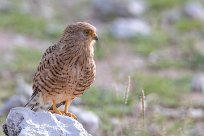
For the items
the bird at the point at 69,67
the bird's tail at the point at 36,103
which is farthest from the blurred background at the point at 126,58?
the bird's tail at the point at 36,103

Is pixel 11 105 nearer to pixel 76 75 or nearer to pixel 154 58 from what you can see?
pixel 76 75

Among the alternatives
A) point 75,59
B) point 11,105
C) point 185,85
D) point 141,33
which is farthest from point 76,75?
point 141,33

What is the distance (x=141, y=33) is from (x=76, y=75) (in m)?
6.82

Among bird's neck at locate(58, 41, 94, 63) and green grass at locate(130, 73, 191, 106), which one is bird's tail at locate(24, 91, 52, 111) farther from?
green grass at locate(130, 73, 191, 106)

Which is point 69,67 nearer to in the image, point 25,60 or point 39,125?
point 39,125

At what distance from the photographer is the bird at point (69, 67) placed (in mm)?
7781

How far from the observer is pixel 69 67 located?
25.6 feet

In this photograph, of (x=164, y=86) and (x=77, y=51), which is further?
(x=164, y=86)

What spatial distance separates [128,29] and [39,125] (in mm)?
7962

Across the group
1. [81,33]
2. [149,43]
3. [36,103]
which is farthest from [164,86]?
[81,33]

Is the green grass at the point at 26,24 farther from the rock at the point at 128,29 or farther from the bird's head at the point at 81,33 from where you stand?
the bird's head at the point at 81,33

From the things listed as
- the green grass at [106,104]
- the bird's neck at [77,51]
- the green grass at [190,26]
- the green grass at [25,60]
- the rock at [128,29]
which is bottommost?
the bird's neck at [77,51]

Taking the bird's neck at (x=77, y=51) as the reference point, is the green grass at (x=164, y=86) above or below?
above

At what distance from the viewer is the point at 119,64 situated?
13203 millimetres
